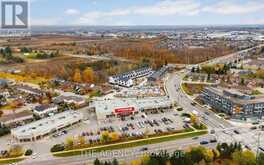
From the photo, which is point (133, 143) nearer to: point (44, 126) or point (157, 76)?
point (44, 126)

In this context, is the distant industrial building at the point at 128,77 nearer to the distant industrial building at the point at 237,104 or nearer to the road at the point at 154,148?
the road at the point at 154,148

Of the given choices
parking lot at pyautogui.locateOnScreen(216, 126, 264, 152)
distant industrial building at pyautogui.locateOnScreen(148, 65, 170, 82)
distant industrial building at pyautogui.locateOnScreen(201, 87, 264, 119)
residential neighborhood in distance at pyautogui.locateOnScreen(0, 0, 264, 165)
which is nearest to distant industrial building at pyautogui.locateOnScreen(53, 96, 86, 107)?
residential neighborhood in distance at pyautogui.locateOnScreen(0, 0, 264, 165)

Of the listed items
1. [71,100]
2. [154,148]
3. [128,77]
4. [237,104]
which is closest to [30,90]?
[71,100]

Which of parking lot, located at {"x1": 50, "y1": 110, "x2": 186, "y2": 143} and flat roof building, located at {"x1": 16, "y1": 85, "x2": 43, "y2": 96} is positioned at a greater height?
flat roof building, located at {"x1": 16, "y1": 85, "x2": 43, "y2": 96}

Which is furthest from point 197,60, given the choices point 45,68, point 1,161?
point 1,161

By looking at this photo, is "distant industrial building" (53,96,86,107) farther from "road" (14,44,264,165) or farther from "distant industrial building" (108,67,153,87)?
"road" (14,44,264,165)

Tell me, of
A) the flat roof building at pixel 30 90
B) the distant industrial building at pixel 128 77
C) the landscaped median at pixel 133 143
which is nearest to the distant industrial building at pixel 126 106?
the landscaped median at pixel 133 143
